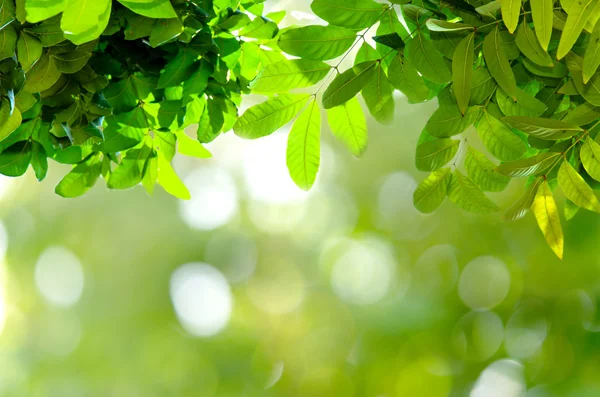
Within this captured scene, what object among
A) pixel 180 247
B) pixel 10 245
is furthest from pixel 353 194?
pixel 10 245

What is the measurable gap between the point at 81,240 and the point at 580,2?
13.5 feet

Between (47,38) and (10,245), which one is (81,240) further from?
(47,38)

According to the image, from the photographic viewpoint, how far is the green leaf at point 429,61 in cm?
45

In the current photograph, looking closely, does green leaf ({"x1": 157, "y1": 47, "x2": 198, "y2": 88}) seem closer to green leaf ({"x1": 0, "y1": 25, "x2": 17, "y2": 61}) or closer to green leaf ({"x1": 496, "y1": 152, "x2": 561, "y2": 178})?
green leaf ({"x1": 0, "y1": 25, "x2": 17, "y2": 61})

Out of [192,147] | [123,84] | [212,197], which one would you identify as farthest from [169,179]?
[212,197]

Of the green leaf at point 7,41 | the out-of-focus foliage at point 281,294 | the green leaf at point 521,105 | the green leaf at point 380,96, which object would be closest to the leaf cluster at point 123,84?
the green leaf at point 7,41

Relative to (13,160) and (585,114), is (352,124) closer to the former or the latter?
(585,114)

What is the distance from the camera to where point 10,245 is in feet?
13.7

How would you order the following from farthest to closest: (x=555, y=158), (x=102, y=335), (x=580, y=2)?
(x=102, y=335)
(x=555, y=158)
(x=580, y=2)

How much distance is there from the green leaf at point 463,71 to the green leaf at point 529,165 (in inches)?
2.3

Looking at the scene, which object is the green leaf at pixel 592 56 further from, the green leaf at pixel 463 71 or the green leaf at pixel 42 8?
the green leaf at pixel 42 8

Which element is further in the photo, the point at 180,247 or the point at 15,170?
the point at 180,247

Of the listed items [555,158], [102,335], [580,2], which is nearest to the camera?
[580,2]

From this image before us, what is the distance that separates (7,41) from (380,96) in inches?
11.4
